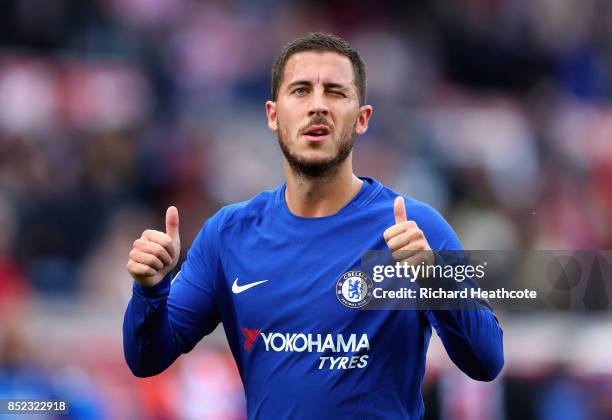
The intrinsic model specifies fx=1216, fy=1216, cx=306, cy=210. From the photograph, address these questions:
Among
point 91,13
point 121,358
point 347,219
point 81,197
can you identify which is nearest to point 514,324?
point 121,358

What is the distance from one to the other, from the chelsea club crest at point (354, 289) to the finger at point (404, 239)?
1.42 feet

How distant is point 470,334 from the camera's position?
437 cm

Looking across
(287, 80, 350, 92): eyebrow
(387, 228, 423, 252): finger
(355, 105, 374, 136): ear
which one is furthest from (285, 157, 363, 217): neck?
(387, 228, 423, 252): finger

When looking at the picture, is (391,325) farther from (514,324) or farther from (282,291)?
(514,324)

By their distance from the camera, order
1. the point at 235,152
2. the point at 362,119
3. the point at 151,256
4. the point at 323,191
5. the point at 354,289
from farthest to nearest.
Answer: the point at 235,152, the point at 362,119, the point at 323,191, the point at 354,289, the point at 151,256

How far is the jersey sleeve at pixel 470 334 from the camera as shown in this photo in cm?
436

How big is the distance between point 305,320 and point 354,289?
0.22 meters

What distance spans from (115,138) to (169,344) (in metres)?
6.54

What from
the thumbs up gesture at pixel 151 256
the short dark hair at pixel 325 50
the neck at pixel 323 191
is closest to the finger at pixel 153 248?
the thumbs up gesture at pixel 151 256

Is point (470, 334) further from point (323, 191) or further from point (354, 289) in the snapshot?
point (323, 191)

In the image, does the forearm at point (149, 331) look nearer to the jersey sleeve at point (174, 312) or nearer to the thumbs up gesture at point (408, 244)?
the jersey sleeve at point (174, 312)

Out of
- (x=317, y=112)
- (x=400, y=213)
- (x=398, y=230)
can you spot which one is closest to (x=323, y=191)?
(x=317, y=112)

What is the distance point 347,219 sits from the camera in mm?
4816

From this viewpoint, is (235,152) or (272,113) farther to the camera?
(235,152)
